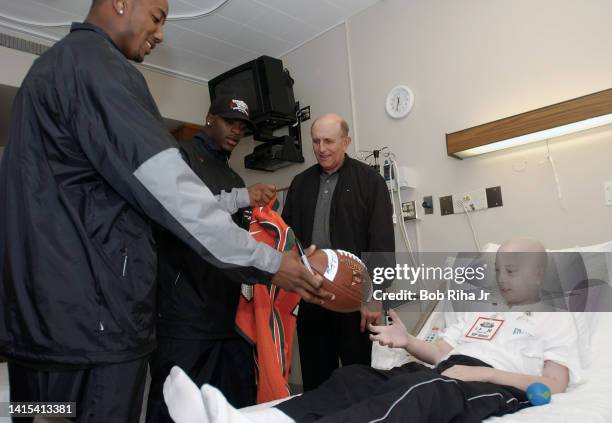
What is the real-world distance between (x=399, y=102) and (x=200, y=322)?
83.2 inches

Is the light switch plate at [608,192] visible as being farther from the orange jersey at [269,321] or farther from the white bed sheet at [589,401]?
the orange jersey at [269,321]

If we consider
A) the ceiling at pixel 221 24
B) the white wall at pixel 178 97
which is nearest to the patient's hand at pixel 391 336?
the ceiling at pixel 221 24

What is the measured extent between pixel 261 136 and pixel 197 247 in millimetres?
2929

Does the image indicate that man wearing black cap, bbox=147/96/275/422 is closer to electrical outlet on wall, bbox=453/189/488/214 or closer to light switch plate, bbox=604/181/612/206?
electrical outlet on wall, bbox=453/189/488/214

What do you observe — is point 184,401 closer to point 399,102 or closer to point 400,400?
point 400,400

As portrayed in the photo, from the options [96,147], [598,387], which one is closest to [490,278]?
[598,387]

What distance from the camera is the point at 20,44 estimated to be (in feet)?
11.9

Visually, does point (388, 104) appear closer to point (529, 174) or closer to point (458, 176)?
point (458, 176)

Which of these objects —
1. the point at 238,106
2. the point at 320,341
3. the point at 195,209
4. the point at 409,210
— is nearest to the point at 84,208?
the point at 195,209

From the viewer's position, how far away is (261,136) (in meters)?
3.99

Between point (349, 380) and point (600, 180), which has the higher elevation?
point (600, 180)

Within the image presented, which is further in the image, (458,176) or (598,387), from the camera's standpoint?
(458,176)

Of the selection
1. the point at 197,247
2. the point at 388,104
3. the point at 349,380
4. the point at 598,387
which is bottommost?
the point at 598,387

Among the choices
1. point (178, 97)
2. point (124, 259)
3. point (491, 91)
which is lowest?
point (124, 259)
